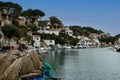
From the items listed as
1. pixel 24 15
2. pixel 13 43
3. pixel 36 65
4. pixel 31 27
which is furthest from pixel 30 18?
pixel 36 65

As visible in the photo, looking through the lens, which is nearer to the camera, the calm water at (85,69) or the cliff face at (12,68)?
the cliff face at (12,68)

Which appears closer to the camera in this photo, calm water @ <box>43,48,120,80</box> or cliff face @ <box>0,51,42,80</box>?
cliff face @ <box>0,51,42,80</box>

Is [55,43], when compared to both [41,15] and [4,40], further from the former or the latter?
[4,40]

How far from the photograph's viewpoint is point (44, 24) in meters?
195

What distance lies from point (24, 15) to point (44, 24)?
52.4 feet

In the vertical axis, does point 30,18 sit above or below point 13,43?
above

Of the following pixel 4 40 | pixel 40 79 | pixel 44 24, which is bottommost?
pixel 40 79

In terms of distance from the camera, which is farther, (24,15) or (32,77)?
(24,15)

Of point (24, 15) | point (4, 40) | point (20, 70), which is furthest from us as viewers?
point (24, 15)

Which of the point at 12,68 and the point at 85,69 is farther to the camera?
the point at 85,69

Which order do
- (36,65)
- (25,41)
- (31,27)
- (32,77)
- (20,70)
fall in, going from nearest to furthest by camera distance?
(32,77) < (20,70) < (36,65) < (25,41) < (31,27)

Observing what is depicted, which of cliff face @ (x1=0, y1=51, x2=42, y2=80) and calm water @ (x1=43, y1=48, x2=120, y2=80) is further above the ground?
cliff face @ (x1=0, y1=51, x2=42, y2=80)

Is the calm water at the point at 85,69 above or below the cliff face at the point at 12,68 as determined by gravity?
below

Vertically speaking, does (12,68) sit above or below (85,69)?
above
